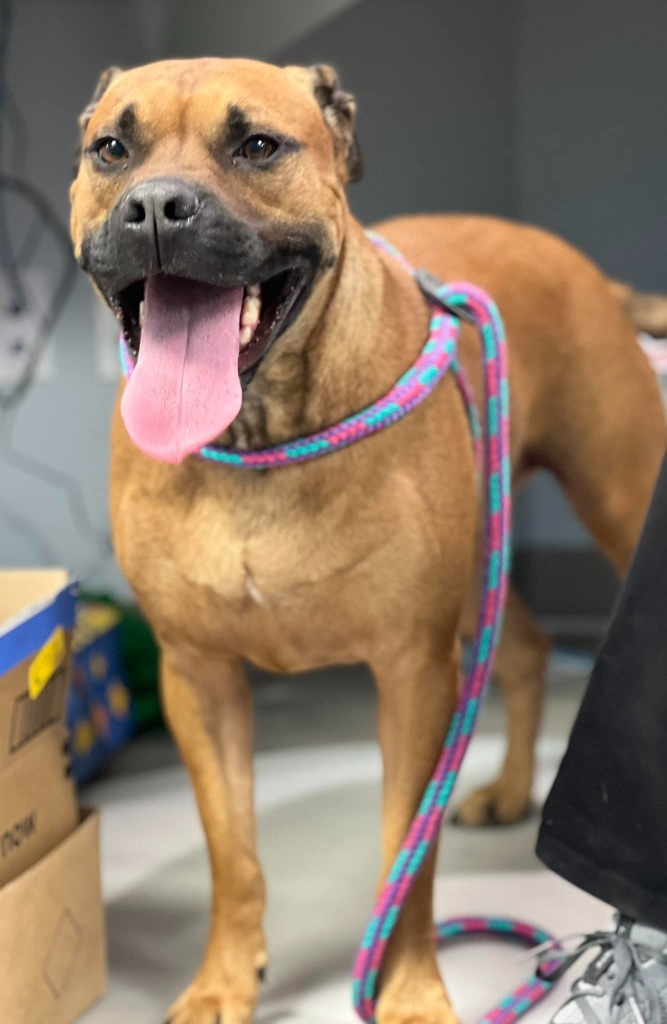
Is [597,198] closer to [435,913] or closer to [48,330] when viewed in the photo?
[48,330]

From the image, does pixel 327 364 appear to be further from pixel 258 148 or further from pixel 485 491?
pixel 485 491

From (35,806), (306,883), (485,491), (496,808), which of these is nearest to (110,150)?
(485,491)

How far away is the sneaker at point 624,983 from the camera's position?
1.29m

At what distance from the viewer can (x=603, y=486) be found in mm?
1921

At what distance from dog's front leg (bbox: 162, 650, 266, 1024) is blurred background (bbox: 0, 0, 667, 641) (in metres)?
1.11

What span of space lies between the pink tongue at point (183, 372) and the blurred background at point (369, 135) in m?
1.32

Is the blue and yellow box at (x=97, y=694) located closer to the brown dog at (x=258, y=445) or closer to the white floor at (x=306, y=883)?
the white floor at (x=306, y=883)

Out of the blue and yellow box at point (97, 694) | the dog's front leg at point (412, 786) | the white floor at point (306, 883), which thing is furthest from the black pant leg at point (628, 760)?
the blue and yellow box at point (97, 694)

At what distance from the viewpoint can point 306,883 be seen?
1.94 m

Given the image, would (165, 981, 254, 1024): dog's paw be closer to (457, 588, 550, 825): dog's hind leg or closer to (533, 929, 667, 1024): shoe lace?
(533, 929, 667, 1024): shoe lace

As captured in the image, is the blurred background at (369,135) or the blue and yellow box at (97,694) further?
the blurred background at (369,135)

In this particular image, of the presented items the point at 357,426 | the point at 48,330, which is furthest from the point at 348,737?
the point at 357,426

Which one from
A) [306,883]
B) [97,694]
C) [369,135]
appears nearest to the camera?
[306,883]

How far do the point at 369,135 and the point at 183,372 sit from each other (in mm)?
1520
